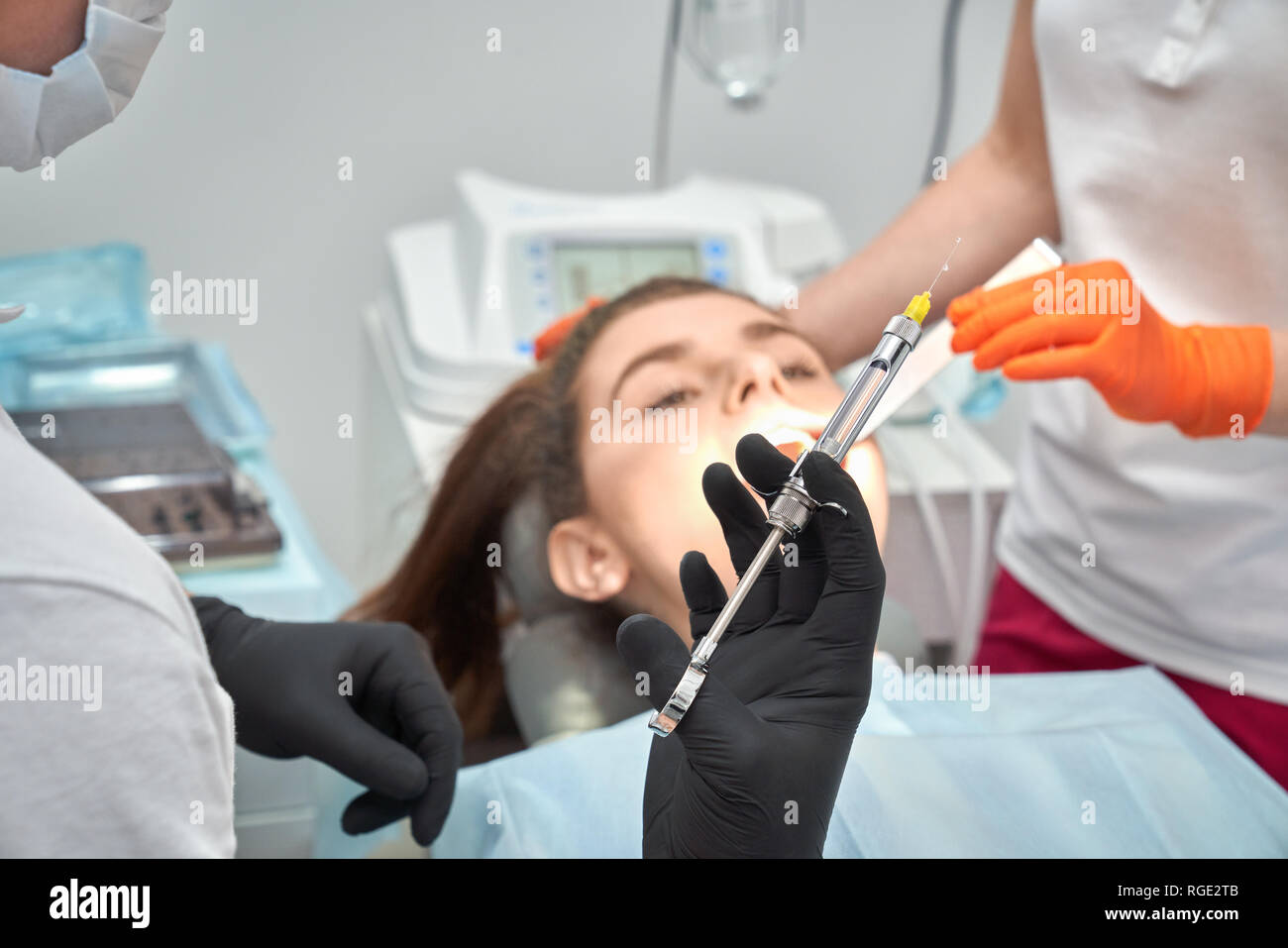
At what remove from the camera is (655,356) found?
110 cm

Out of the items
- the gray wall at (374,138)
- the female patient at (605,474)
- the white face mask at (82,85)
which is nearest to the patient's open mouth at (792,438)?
the female patient at (605,474)

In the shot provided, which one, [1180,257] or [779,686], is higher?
[1180,257]

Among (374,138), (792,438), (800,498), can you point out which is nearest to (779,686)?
(800,498)

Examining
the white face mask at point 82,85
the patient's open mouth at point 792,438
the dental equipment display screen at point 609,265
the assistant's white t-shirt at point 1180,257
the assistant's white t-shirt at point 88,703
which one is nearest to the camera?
the assistant's white t-shirt at point 88,703

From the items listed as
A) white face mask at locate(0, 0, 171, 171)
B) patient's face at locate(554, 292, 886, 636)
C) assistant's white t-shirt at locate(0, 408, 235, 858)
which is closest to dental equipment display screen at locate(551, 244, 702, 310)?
patient's face at locate(554, 292, 886, 636)

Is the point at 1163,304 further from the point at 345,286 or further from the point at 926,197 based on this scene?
the point at 345,286

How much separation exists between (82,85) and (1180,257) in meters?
0.88

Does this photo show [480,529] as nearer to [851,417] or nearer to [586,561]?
[586,561]

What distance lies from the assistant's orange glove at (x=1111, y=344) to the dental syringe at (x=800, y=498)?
22cm

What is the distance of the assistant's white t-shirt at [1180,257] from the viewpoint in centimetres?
97

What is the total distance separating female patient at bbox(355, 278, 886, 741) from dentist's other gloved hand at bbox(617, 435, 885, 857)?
0.15m

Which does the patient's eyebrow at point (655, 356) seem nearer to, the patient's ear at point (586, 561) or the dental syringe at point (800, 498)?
the patient's ear at point (586, 561)

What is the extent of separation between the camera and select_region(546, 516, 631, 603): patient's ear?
1.13 metres
